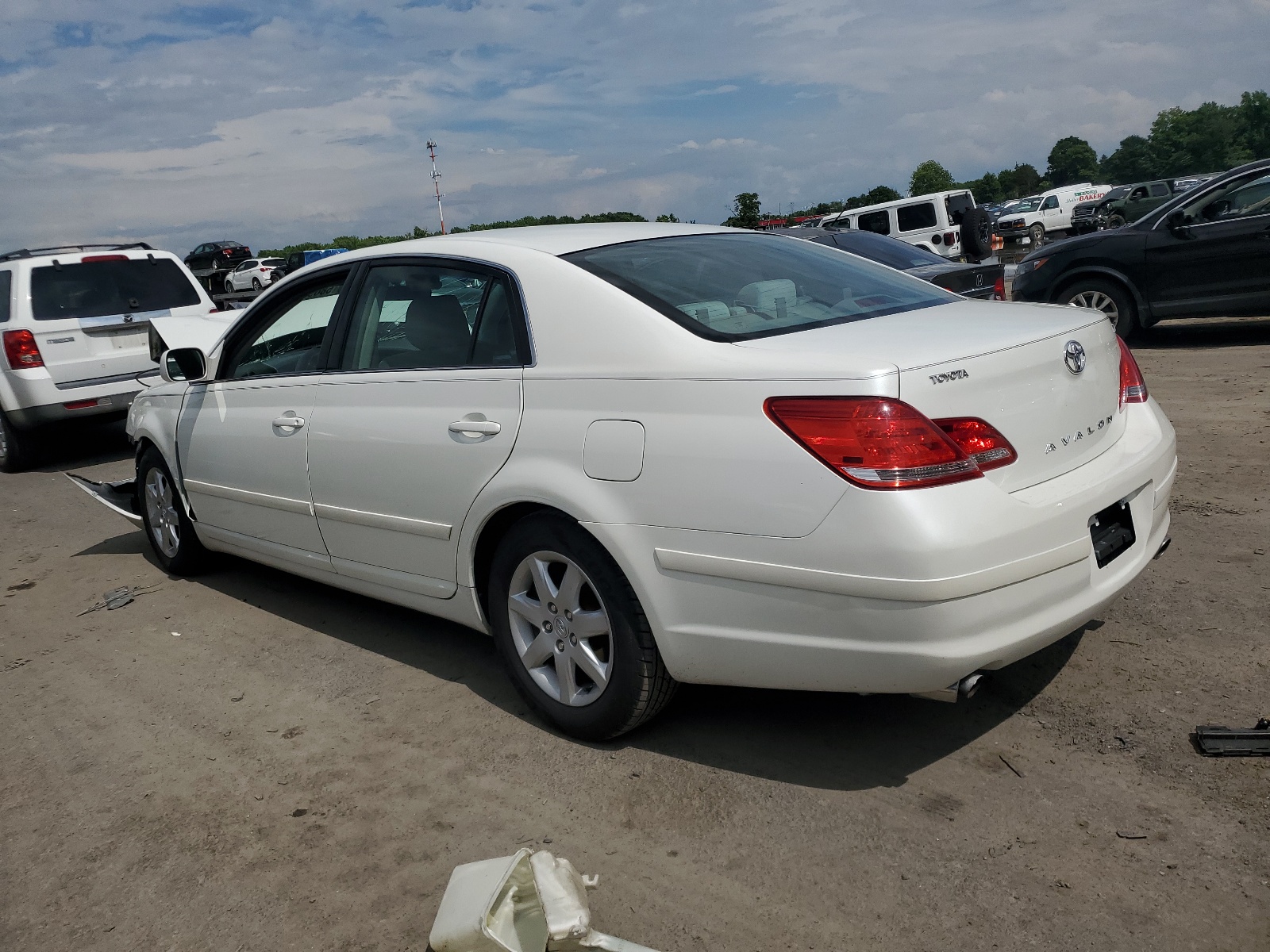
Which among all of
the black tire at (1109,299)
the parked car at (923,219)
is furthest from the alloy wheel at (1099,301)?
the parked car at (923,219)

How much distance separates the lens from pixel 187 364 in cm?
495

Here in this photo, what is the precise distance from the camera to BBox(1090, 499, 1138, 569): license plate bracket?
2.90 metres

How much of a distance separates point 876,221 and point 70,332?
1753 centimetres

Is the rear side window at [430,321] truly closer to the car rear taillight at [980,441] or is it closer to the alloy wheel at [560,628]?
the alloy wheel at [560,628]

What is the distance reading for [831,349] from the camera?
109 inches

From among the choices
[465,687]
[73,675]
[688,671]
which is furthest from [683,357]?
[73,675]

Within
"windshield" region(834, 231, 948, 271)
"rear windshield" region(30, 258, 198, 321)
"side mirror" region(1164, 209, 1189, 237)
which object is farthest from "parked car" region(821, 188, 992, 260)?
"rear windshield" region(30, 258, 198, 321)

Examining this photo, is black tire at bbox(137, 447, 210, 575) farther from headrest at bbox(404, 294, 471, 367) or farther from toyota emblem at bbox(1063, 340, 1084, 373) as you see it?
toyota emblem at bbox(1063, 340, 1084, 373)

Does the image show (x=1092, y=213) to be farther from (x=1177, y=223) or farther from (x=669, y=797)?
(x=669, y=797)

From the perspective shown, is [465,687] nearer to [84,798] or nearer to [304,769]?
[304,769]

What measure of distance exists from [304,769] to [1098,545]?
245 centimetres

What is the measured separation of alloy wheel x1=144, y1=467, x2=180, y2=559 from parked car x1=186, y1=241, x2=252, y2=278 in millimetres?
40273

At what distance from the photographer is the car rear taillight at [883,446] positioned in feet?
8.37

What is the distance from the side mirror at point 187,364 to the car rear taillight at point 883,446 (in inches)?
133
